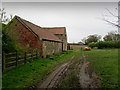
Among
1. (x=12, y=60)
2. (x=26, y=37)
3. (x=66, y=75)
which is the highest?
(x=26, y=37)

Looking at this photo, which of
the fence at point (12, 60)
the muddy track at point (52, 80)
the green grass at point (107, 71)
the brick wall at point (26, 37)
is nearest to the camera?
the muddy track at point (52, 80)

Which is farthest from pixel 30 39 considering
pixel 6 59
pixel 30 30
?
pixel 6 59

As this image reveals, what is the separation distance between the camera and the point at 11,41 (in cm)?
891

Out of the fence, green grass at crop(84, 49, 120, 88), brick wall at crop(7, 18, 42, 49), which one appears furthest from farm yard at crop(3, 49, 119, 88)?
brick wall at crop(7, 18, 42, 49)

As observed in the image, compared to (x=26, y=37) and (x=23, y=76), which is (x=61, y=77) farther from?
(x=26, y=37)

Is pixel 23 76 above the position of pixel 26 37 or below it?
below

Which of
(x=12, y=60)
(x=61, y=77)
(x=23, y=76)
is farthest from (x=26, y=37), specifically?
(x=61, y=77)

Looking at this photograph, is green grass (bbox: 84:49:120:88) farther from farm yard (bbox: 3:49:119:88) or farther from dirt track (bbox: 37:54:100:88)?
dirt track (bbox: 37:54:100:88)

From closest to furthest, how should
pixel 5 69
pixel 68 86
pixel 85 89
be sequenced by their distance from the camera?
pixel 85 89, pixel 68 86, pixel 5 69

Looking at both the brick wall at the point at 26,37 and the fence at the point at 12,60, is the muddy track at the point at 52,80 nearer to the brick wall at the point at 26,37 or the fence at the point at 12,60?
the fence at the point at 12,60

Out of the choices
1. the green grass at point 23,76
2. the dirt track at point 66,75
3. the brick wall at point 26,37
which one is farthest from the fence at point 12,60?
the brick wall at point 26,37

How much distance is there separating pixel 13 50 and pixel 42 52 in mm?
6859

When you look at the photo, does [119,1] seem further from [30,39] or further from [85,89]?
[30,39]

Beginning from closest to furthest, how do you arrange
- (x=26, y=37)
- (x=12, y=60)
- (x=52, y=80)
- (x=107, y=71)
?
(x=52, y=80) → (x=107, y=71) → (x=12, y=60) → (x=26, y=37)
